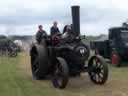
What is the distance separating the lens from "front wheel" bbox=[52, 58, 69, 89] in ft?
38.3

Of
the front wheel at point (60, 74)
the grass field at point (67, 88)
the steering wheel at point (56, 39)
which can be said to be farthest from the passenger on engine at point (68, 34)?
the grass field at point (67, 88)

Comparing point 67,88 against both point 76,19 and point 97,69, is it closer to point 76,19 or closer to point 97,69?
point 97,69

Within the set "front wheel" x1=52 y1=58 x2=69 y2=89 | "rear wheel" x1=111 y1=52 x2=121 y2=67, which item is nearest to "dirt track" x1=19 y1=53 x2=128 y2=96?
"front wheel" x1=52 y1=58 x2=69 y2=89

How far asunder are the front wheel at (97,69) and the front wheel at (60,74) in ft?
3.50

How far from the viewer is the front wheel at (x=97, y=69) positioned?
12.6m

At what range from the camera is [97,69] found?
42.6 ft

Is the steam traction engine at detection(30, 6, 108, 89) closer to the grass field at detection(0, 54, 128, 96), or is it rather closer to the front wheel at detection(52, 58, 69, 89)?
the front wheel at detection(52, 58, 69, 89)

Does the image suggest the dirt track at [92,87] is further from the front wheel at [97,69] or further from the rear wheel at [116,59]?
the rear wheel at [116,59]

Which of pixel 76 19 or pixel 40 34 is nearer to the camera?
pixel 76 19

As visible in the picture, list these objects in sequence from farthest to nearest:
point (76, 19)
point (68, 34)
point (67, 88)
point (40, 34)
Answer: point (40, 34)
point (76, 19)
point (68, 34)
point (67, 88)

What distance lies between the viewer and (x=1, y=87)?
12406 millimetres

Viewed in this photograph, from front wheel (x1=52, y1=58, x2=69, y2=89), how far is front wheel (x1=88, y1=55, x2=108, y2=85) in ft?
3.50

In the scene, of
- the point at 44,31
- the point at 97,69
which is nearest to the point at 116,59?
the point at 44,31

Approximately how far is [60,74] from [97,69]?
1.34m
